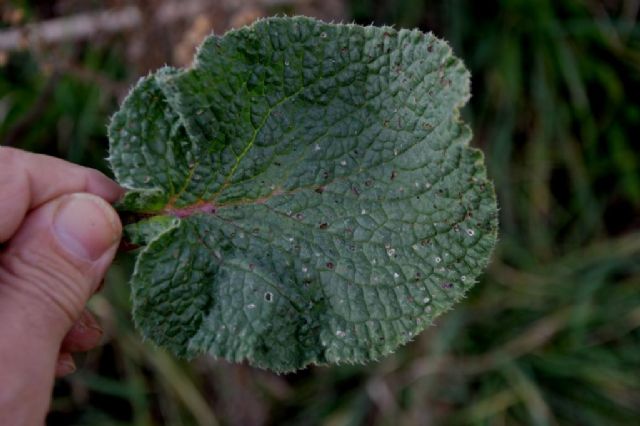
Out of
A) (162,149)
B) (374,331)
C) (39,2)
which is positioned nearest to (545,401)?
(374,331)

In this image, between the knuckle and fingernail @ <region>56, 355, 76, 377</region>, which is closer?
the knuckle

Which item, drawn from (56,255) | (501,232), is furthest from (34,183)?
(501,232)

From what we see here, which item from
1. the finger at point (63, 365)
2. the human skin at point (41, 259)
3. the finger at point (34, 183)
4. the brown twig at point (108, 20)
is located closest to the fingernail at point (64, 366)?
the finger at point (63, 365)

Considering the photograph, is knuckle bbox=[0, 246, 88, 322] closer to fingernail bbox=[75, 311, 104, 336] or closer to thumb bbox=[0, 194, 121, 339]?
thumb bbox=[0, 194, 121, 339]

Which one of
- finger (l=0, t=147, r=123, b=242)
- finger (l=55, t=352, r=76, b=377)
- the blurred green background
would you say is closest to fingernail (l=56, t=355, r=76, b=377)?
finger (l=55, t=352, r=76, b=377)

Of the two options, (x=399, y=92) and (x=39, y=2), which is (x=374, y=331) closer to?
(x=399, y=92)

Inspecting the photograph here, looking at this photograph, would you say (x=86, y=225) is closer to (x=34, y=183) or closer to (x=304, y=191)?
(x=34, y=183)

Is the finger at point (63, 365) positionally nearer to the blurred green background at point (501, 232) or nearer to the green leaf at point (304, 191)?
the green leaf at point (304, 191)
